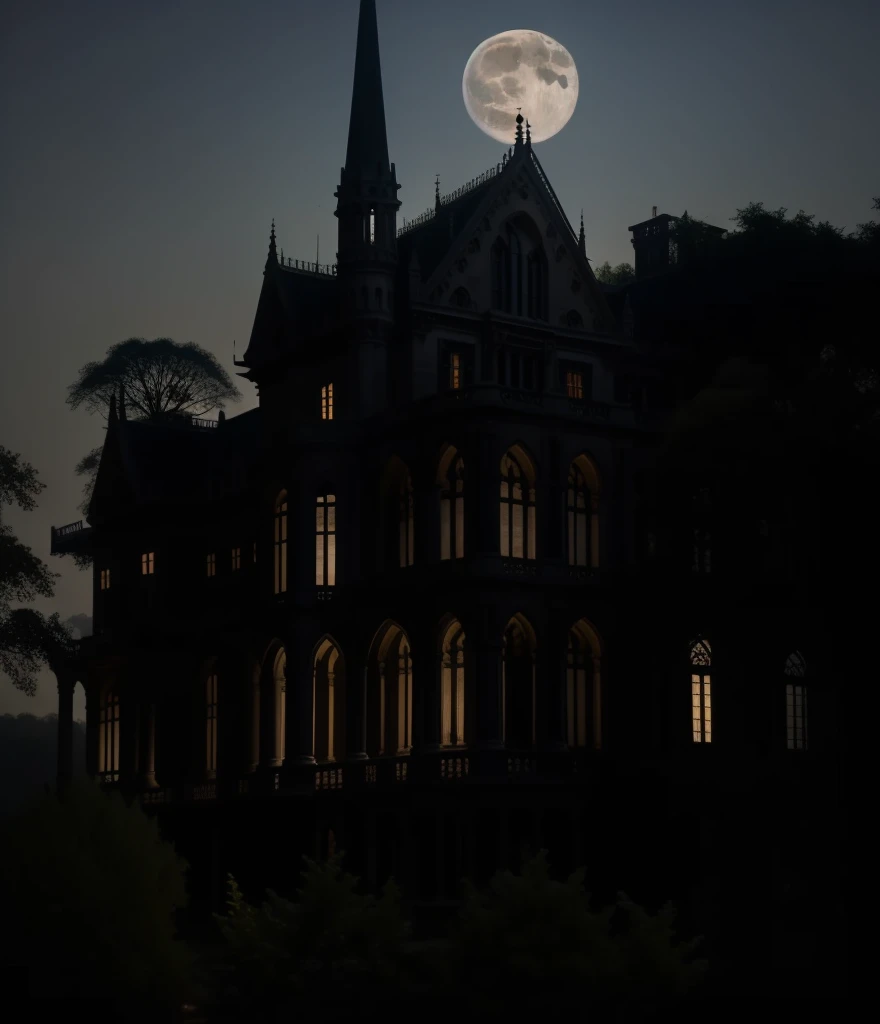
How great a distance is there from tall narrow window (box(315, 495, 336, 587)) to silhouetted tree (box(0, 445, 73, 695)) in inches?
373

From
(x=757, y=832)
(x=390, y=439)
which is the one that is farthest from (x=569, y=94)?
(x=757, y=832)

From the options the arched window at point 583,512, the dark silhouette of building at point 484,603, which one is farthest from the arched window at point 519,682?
the arched window at point 583,512

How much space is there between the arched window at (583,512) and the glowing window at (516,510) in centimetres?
219

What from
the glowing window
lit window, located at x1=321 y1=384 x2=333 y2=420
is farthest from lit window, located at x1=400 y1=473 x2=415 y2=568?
lit window, located at x1=321 y1=384 x2=333 y2=420

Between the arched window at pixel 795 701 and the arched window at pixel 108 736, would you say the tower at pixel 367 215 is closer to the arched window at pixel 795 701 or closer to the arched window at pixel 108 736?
the arched window at pixel 795 701

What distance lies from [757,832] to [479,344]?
745 inches

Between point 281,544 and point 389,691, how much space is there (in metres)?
7.00

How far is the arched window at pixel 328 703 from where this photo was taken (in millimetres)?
64688

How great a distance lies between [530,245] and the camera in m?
66.8

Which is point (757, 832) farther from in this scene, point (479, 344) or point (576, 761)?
point (479, 344)

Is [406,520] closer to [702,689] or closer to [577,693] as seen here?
[577,693]

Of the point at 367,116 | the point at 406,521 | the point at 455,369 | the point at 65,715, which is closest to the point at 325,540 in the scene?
the point at 406,521

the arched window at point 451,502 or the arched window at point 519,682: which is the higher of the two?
the arched window at point 451,502

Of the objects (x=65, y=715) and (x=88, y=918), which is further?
(x=65, y=715)
